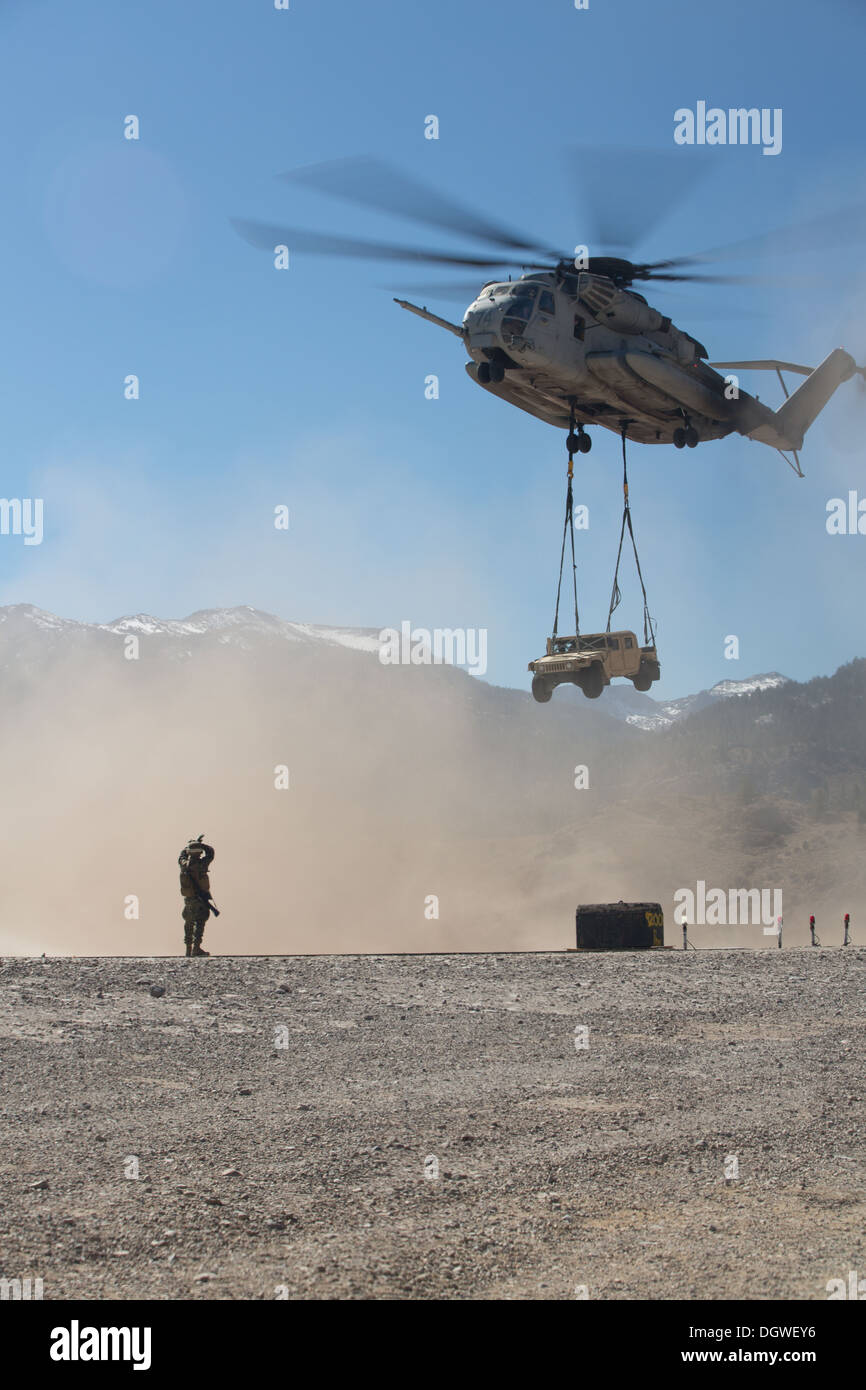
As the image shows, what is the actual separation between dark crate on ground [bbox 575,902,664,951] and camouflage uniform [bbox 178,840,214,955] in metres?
6.93

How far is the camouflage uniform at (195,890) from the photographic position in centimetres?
1933

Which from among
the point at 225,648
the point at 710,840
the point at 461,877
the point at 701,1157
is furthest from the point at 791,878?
the point at 225,648

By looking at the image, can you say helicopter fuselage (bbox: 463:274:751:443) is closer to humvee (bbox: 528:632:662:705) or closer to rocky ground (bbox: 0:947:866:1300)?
humvee (bbox: 528:632:662:705)

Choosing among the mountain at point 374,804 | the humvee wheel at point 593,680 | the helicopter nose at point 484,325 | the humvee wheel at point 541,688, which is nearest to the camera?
the helicopter nose at point 484,325

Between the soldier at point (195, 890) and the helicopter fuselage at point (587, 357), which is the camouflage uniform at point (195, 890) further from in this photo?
the helicopter fuselage at point (587, 357)

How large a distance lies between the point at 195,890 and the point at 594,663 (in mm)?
8435

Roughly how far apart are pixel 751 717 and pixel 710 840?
43.1 m

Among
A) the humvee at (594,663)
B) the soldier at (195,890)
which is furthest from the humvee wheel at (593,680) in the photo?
the soldier at (195,890)

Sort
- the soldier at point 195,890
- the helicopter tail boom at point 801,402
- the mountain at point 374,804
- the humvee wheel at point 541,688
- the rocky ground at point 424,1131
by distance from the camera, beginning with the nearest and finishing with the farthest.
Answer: the rocky ground at point 424,1131 → the soldier at point 195,890 → the humvee wheel at point 541,688 → the helicopter tail boom at point 801,402 → the mountain at point 374,804

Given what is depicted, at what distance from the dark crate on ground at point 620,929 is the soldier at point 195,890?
693 cm

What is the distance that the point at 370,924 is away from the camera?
6175cm

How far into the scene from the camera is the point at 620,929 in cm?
2267
